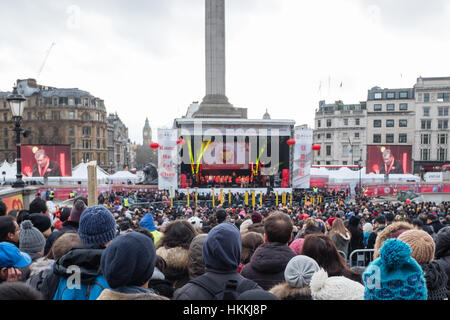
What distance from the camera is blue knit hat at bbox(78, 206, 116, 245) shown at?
3061mm

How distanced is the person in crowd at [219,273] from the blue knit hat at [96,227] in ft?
2.99

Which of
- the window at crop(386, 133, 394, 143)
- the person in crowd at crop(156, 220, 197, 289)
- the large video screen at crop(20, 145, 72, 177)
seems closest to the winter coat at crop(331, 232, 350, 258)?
the person in crowd at crop(156, 220, 197, 289)

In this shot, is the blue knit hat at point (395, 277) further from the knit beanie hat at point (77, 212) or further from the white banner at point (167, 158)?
the white banner at point (167, 158)

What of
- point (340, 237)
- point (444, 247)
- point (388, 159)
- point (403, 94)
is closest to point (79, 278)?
point (444, 247)

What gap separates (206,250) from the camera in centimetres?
286

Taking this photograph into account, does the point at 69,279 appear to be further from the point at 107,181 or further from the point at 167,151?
the point at 107,181

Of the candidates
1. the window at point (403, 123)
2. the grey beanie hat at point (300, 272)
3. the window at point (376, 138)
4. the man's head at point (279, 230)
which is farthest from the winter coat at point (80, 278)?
the window at point (403, 123)

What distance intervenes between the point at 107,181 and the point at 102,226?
33728 millimetres

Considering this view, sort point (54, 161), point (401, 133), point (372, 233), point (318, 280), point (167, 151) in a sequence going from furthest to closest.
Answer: point (401, 133)
point (167, 151)
point (54, 161)
point (372, 233)
point (318, 280)

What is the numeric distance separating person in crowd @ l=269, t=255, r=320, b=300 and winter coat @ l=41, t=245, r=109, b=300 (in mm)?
1495

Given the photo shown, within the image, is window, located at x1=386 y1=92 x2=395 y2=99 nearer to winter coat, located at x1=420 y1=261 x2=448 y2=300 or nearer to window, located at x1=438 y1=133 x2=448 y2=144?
window, located at x1=438 y1=133 x2=448 y2=144
